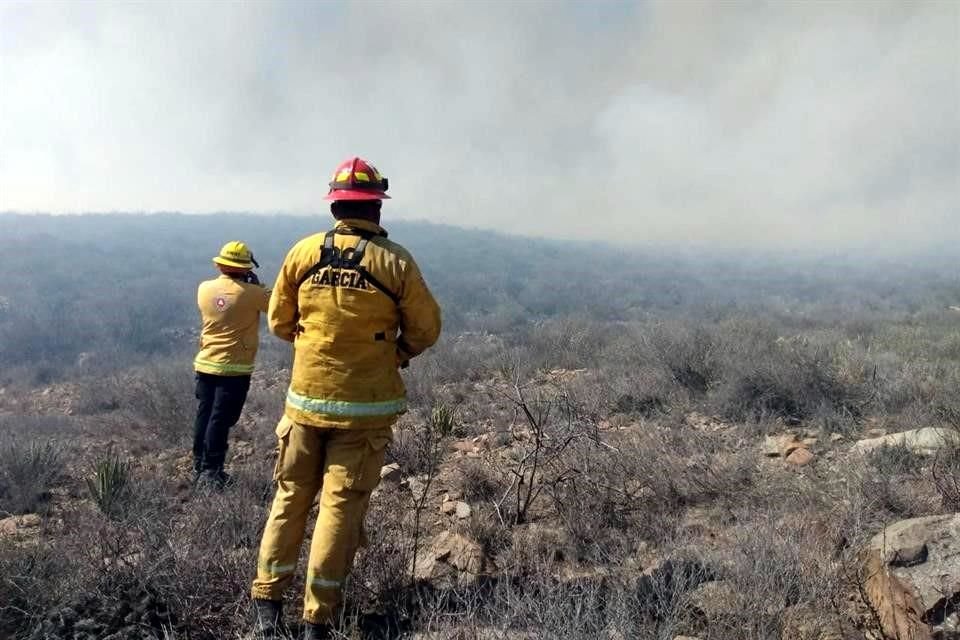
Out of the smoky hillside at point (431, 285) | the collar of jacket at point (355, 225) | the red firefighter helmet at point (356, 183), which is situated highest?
the red firefighter helmet at point (356, 183)

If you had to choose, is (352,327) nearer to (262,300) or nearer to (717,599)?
(717,599)

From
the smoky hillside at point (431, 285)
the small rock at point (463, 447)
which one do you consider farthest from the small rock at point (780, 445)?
the smoky hillside at point (431, 285)

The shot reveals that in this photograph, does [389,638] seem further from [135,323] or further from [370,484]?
[135,323]

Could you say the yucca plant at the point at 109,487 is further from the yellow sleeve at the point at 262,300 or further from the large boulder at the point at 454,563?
the large boulder at the point at 454,563

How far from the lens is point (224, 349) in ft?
13.7

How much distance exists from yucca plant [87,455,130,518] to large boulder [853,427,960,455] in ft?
16.5

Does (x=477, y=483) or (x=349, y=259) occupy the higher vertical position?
(x=349, y=259)

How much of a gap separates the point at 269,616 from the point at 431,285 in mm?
48434

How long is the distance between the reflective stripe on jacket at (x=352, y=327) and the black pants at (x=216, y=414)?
6.85 feet

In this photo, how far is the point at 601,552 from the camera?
274 cm

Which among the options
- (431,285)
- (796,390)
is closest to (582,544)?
(796,390)

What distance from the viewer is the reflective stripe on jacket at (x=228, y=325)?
13.7 feet

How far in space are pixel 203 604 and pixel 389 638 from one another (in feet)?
2.67

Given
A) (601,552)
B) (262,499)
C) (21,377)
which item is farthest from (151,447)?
(21,377)
